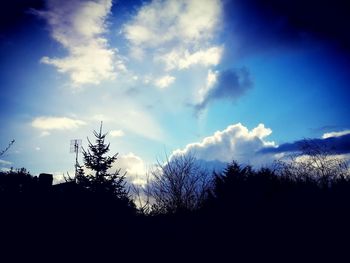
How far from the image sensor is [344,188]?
300 inches

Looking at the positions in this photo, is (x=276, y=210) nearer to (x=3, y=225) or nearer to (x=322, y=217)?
(x=322, y=217)

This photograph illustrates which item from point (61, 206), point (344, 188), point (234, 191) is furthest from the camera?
point (234, 191)

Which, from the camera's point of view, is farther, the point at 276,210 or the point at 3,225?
the point at 276,210

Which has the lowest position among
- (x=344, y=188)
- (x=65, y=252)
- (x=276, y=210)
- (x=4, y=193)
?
(x=65, y=252)

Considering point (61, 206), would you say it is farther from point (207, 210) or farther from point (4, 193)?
point (207, 210)

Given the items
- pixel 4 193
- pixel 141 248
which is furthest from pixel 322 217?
pixel 4 193

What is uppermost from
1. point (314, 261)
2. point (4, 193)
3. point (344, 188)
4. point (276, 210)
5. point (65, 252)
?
point (4, 193)

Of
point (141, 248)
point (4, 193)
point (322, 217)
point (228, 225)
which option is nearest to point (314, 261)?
point (322, 217)

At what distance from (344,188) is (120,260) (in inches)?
309

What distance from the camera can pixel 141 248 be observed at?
7.12 metres

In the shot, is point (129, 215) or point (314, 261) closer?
point (314, 261)

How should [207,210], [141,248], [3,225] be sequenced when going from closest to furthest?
[3,225] → [141,248] → [207,210]

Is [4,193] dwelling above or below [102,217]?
above

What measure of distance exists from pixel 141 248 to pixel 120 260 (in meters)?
0.83
